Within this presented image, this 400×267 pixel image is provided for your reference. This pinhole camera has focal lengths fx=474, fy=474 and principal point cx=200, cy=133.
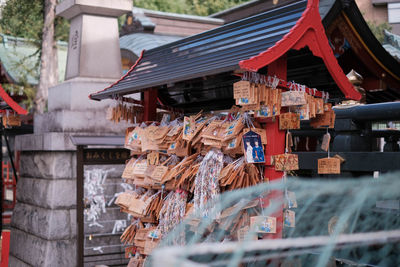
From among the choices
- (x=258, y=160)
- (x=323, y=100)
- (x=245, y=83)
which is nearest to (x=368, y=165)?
(x=323, y=100)

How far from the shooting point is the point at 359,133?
271 inches

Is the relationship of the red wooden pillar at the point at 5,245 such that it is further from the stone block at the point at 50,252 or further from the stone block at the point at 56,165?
the stone block at the point at 56,165

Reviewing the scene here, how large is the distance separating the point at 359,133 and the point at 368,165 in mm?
674

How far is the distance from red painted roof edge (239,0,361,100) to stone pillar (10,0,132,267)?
5.21m

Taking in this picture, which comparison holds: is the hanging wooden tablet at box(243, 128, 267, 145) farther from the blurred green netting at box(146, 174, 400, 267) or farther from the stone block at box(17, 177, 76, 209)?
the stone block at box(17, 177, 76, 209)

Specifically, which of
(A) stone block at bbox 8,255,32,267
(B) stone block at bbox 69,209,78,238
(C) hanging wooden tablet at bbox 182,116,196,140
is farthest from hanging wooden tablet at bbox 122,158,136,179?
(A) stone block at bbox 8,255,32,267

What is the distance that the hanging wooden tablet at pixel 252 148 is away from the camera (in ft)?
15.7

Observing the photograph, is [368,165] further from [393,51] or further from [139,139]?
[393,51]

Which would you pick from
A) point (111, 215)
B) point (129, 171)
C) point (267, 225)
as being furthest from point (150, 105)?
point (267, 225)

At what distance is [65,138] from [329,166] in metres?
5.11

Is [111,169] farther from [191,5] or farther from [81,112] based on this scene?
[191,5]

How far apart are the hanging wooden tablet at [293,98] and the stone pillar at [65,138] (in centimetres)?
503

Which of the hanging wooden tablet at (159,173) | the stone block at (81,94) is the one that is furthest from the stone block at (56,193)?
the hanging wooden tablet at (159,173)

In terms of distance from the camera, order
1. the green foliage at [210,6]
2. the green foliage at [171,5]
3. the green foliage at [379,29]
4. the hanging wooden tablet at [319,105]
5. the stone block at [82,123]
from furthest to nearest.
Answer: the green foliage at [171,5] < the green foliage at [210,6] < the green foliage at [379,29] < the stone block at [82,123] < the hanging wooden tablet at [319,105]
